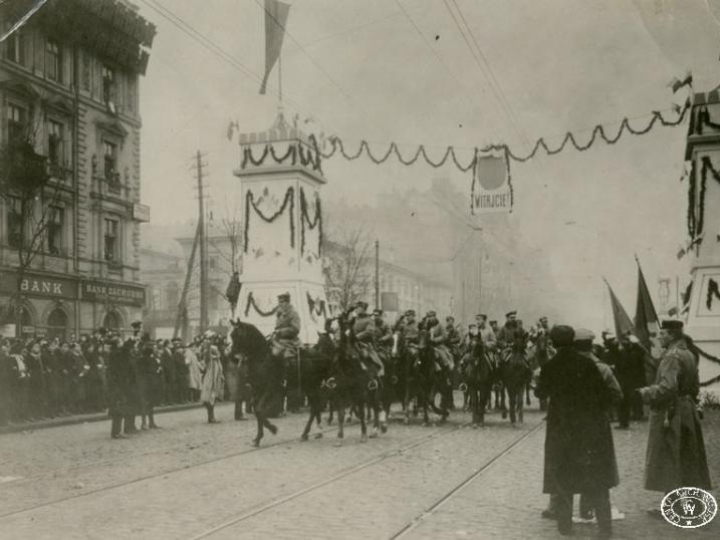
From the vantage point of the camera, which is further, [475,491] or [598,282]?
[598,282]

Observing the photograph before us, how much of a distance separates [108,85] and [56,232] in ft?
13.1

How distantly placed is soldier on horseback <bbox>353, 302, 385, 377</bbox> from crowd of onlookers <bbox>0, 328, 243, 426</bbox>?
4.05 metres

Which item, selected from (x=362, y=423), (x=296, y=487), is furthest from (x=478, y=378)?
(x=296, y=487)

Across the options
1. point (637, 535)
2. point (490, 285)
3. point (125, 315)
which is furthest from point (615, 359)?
point (490, 285)

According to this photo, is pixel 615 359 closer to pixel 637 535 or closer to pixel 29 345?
pixel 637 535

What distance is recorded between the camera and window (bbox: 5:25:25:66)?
56.5 feet

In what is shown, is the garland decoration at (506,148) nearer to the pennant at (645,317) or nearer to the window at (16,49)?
the pennant at (645,317)

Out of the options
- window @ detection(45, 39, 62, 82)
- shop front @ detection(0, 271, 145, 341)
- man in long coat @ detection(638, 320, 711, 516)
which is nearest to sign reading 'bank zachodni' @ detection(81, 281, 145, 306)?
shop front @ detection(0, 271, 145, 341)

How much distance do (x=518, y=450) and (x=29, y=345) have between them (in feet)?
34.3

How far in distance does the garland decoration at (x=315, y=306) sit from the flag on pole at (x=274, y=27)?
10875mm

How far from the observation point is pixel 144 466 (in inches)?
431

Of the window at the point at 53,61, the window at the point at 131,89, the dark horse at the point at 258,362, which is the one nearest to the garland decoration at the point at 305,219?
the window at the point at 131,89

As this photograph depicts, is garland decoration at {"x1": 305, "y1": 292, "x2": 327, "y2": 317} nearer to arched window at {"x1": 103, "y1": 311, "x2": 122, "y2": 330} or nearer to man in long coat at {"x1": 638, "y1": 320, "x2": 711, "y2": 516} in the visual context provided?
arched window at {"x1": 103, "y1": 311, "x2": 122, "y2": 330}

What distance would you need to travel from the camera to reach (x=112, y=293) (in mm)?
24047
